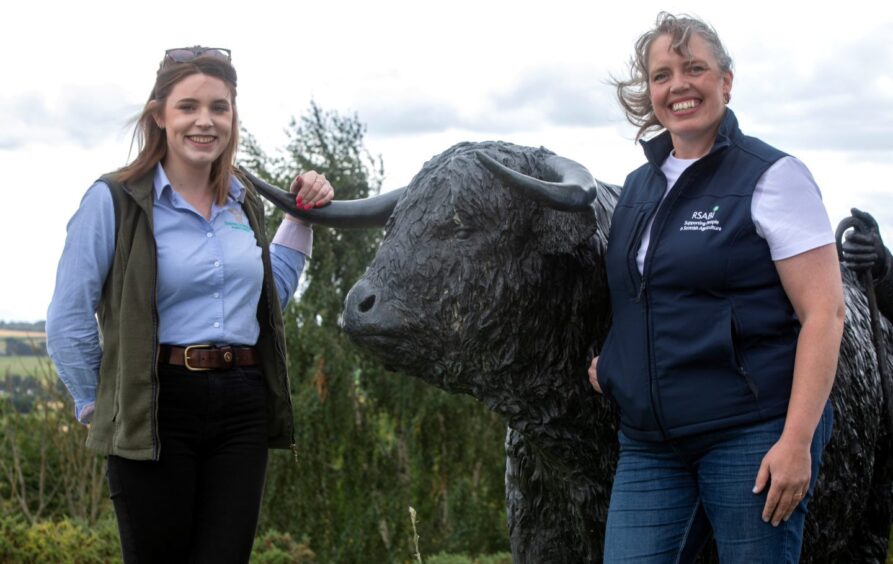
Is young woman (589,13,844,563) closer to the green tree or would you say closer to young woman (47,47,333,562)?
young woman (47,47,333,562)

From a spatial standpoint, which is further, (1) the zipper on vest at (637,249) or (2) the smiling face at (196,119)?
(2) the smiling face at (196,119)

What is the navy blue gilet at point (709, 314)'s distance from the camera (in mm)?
2539

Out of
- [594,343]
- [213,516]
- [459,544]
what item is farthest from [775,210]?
[459,544]

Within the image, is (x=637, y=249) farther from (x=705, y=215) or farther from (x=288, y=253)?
(x=288, y=253)

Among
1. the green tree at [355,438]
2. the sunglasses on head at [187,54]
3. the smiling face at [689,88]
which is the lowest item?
the green tree at [355,438]

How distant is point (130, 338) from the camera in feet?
9.78

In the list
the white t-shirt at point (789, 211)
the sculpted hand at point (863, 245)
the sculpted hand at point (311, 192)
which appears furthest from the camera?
the sculpted hand at point (863, 245)

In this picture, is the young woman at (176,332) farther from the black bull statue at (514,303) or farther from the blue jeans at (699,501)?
the blue jeans at (699,501)

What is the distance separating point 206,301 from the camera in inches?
123

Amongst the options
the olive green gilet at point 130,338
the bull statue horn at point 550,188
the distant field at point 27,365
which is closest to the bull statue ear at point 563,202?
the bull statue horn at point 550,188

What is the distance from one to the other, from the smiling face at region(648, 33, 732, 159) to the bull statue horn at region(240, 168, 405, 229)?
752 millimetres

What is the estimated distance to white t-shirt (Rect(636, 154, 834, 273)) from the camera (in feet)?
8.19

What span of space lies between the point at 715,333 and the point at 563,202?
46 centimetres

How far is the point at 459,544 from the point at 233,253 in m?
4.64
